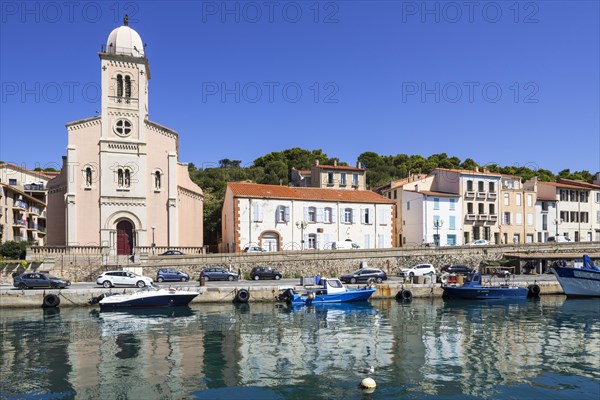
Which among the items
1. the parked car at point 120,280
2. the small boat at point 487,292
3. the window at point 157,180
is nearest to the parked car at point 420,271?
the small boat at point 487,292

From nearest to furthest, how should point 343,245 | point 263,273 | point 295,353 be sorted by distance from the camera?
1. point 295,353
2. point 263,273
3. point 343,245

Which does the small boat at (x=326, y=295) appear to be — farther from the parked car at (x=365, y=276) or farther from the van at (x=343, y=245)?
the van at (x=343, y=245)

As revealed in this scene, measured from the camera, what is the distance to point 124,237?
4888 centimetres

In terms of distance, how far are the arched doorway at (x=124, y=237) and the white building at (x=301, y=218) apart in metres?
10.0

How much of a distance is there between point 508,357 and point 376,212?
37.5m

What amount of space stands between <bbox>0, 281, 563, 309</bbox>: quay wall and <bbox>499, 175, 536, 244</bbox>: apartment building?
803 inches

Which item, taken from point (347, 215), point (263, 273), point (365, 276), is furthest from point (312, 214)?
point (365, 276)

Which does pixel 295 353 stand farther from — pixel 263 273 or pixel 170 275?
pixel 170 275

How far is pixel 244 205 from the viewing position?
168 feet

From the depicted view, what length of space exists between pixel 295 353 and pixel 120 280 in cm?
2233

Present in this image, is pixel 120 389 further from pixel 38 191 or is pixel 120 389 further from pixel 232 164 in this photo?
pixel 232 164

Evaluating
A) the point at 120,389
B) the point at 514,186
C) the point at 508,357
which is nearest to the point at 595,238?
the point at 514,186

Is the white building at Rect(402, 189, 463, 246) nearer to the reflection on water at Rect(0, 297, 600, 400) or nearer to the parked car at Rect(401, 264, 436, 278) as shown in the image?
the parked car at Rect(401, 264, 436, 278)

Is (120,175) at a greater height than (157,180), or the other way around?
(120,175)
